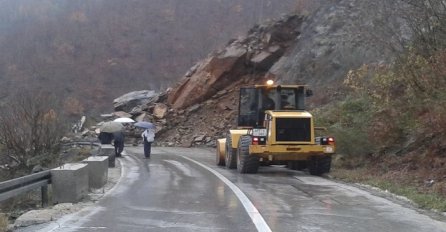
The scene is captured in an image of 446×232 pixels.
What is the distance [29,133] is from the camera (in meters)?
24.9

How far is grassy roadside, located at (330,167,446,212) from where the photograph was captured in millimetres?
11445

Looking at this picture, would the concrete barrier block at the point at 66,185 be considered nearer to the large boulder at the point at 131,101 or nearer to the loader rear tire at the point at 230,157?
the loader rear tire at the point at 230,157

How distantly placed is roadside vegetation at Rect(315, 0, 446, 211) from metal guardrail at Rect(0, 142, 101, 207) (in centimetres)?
763

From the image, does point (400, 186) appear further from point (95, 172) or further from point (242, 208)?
point (95, 172)

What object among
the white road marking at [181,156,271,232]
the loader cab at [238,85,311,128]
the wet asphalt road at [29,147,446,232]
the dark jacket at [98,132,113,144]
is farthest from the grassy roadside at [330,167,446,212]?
the dark jacket at [98,132,113,144]

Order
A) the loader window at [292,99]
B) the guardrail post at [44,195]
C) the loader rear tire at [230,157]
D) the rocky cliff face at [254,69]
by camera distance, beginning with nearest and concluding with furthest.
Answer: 1. the guardrail post at [44,195]
2. the loader window at [292,99]
3. the loader rear tire at [230,157]
4. the rocky cliff face at [254,69]

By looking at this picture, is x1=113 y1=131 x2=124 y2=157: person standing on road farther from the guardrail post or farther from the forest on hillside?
the forest on hillside

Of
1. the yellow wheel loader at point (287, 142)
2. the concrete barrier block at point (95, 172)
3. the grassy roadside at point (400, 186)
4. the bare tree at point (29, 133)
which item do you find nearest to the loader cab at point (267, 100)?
the yellow wheel loader at point (287, 142)

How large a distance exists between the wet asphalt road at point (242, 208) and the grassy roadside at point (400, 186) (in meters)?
0.50

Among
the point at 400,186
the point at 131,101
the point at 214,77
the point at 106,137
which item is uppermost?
the point at 214,77

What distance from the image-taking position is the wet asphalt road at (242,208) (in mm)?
9250

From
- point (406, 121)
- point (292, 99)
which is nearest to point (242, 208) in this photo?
point (406, 121)

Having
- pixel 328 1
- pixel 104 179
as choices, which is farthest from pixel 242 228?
pixel 328 1

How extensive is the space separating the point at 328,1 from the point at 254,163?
85.6 ft
